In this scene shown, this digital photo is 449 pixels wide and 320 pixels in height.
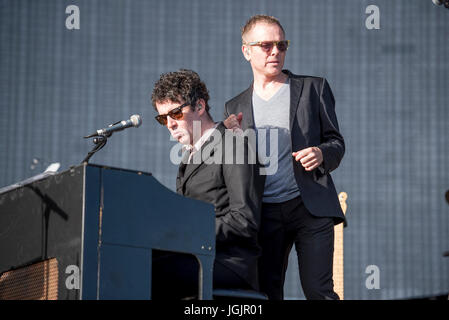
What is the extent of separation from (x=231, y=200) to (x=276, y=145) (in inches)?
21.8

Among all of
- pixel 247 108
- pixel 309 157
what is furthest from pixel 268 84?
pixel 309 157

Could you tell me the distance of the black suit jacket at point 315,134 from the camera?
3246 mm

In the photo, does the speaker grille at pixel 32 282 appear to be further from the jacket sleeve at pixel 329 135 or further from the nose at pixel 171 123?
the jacket sleeve at pixel 329 135

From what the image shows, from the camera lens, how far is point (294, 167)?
328cm

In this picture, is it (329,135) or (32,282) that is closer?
(32,282)

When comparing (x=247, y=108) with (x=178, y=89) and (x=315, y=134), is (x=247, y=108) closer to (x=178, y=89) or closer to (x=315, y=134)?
(x=315, y=134)

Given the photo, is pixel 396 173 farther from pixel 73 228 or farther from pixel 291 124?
pixel 73 228

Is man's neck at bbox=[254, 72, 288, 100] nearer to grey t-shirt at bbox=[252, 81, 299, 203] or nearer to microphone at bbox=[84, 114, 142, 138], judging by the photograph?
grey t-shirt at bbox=[252, 81, 299, 203]

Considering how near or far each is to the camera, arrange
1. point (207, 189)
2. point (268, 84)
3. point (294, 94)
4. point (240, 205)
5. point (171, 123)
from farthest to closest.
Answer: point (268, 84) < point (294, 94) < point (171, 123) < point (207, 189) < point (240, 205)

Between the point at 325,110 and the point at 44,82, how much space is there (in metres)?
7.98

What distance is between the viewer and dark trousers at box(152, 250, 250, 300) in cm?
263

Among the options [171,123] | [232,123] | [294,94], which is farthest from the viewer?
[294,94]

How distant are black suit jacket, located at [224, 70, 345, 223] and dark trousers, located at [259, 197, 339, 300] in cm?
5

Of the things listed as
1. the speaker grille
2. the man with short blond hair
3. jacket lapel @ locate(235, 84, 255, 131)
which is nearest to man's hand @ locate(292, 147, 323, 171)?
the man with short blond hair
